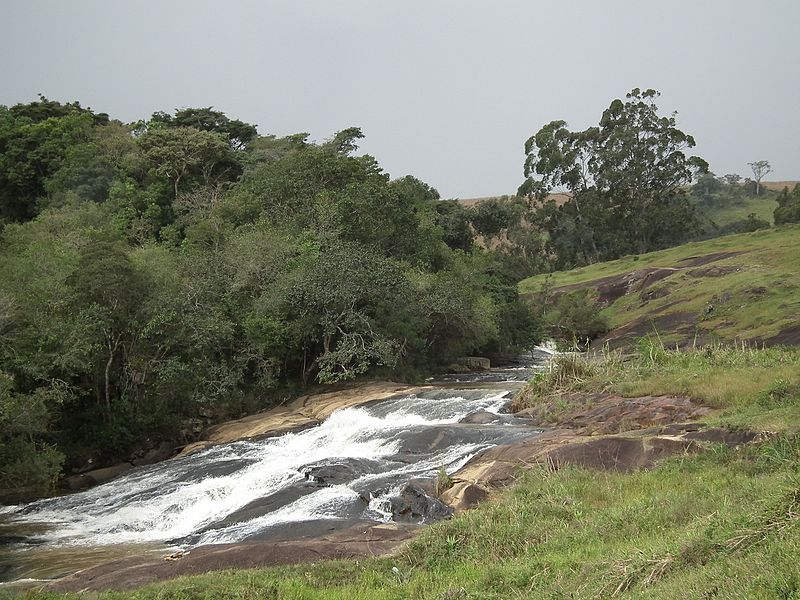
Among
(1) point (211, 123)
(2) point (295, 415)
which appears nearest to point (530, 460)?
(2) point (295, 415)

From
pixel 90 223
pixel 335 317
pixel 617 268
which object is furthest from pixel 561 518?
pixel 617 268

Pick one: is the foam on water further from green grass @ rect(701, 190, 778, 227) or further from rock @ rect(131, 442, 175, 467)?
green grass @ rect(701, 190, 778, 227)

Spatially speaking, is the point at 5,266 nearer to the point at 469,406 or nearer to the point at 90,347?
the point at 90,347

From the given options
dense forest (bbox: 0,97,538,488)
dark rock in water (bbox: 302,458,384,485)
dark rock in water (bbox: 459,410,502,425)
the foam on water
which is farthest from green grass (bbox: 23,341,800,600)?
dense forest (bbox: 0,97,538,488)

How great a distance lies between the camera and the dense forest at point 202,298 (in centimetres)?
2203

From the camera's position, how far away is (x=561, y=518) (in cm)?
980

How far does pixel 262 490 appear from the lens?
54.9ft

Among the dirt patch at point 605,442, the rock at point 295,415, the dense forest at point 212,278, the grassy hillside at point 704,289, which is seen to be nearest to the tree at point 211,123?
the dense forest at point 212,278

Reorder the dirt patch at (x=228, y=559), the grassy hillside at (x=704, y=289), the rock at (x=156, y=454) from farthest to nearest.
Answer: the grassy hillside at (x=704, y=289), the rock at (x=156, y=454), the dirt patch at (x=228, y=559)

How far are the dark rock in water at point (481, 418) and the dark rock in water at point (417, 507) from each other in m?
5.85

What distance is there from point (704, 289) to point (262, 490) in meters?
35.2

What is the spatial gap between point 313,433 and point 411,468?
658 centimetres

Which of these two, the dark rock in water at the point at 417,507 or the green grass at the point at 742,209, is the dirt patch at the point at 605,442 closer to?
the dark rock in water at the point at 417,507

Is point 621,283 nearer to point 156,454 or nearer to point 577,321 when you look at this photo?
point 577,321
